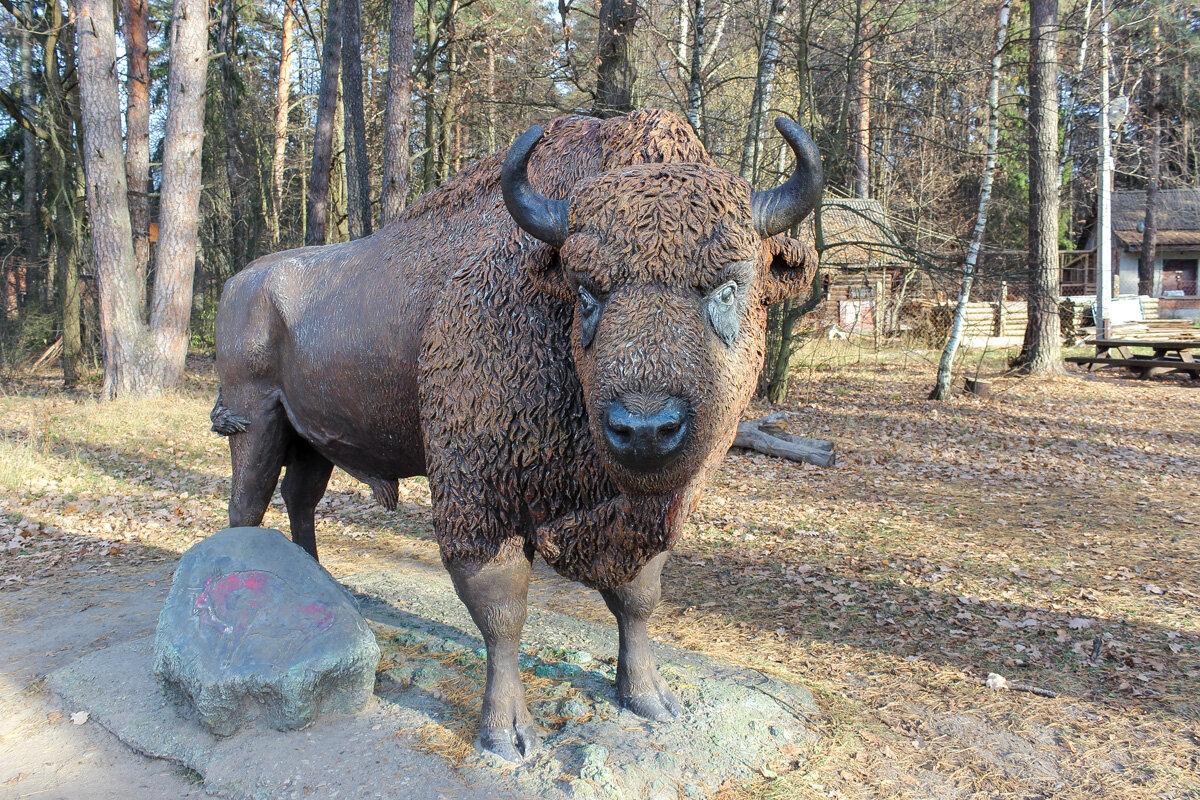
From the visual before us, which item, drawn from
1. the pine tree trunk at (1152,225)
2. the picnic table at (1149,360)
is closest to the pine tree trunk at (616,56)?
the picnic table at (1149,360)

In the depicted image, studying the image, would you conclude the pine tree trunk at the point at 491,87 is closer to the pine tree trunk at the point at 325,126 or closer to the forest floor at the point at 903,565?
the pine tree trunk at the point at 325,126

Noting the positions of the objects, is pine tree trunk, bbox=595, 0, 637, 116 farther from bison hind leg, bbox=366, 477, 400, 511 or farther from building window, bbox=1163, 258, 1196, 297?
building window, bbox=1163, 258, 1196, 297

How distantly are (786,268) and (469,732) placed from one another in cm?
226

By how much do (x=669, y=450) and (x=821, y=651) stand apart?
9.38 ft

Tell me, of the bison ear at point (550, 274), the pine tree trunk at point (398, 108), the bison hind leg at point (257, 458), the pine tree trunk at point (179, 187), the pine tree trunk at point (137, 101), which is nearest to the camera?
the bison ear at point (550, 274)

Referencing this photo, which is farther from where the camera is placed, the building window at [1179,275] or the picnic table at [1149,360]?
the building window at [1179,275]

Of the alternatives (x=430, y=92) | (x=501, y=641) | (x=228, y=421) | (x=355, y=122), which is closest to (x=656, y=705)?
(x=501, y=641)

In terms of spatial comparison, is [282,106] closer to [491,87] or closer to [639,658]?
[491,87]

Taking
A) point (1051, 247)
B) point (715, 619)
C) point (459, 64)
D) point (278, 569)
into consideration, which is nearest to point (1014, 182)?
point (1051, 247)

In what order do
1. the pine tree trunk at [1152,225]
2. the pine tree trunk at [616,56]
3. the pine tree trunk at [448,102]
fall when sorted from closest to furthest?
the pine tree trunk at [616,56] → the pine tree trunk at [448,102] → the pine tree trunk at [1152,225]

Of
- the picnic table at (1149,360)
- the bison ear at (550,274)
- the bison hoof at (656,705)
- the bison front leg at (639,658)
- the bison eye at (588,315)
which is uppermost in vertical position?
the bison ear at (550,274)

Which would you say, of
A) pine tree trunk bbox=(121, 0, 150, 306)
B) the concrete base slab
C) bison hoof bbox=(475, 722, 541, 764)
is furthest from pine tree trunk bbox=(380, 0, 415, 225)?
bison hoof bbox=(475, 722, 541, 764)

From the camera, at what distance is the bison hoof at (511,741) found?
3.05 m

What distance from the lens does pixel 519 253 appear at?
9.45 feet
